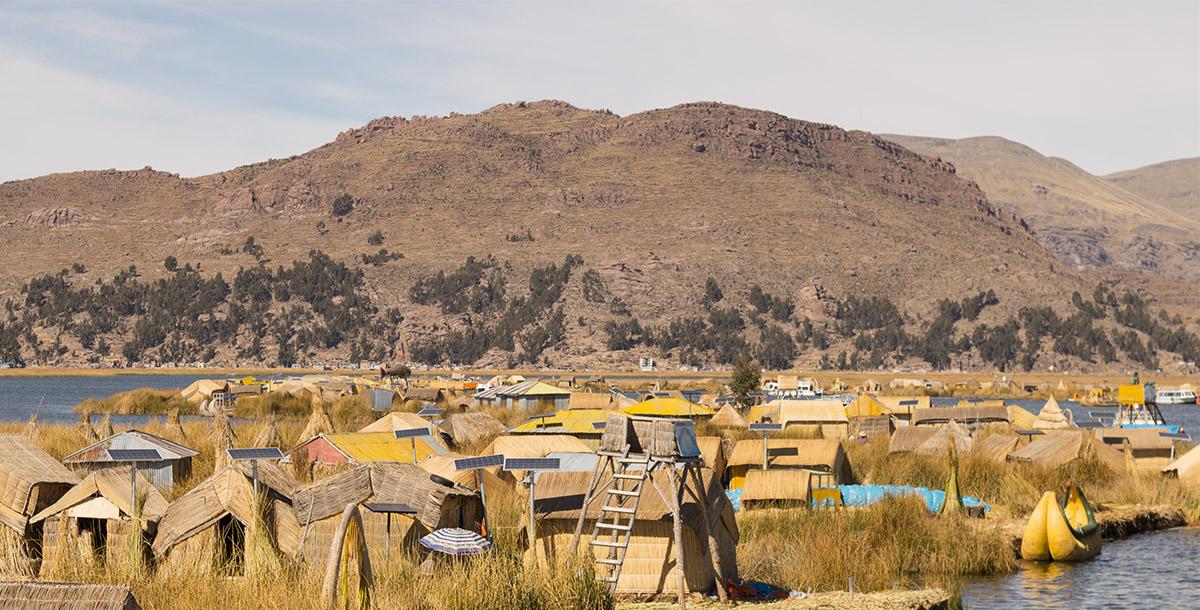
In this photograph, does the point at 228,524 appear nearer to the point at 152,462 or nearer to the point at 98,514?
the point at 98,514

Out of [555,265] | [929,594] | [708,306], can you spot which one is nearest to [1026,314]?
[708,306]

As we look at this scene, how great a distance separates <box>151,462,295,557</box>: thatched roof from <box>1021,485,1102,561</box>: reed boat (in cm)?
1538

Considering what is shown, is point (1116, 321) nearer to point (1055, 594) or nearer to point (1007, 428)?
point (1007, 428)

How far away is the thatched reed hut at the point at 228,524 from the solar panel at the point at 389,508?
3.79 feet

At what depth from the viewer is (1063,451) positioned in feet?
129

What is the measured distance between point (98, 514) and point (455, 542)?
17.2 ft

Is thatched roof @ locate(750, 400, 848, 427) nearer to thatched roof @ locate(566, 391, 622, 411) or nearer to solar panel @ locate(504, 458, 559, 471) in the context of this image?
thatched roof @ locate(566, 391, 622, 411)

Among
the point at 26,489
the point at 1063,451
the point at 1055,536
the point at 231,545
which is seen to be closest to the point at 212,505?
the point at 231,545

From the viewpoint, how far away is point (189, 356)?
186 metres

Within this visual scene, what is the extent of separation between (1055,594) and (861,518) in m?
3.47

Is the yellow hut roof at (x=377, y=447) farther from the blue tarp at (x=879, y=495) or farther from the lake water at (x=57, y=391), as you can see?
the lake water at (x=57, y=391)

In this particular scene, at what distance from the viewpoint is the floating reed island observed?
16.6 m

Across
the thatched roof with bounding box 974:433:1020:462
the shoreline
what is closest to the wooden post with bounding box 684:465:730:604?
the thatched roof with bounding box 974:433:1020:462

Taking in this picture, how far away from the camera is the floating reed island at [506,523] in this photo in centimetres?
1656
